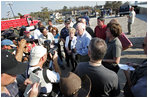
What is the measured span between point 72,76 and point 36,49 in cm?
72

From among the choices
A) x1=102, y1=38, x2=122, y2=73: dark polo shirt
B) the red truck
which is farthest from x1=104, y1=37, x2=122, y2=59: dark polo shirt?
the red truck

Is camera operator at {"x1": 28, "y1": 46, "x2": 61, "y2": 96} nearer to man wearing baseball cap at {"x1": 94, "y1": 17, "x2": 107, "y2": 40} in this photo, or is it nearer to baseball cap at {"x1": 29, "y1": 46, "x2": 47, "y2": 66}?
baseball cap at {"x1": 29, "y1": 46, "x2": 47, "y2": 66}

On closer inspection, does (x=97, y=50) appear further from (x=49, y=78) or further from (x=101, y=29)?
(x=101, y=29)

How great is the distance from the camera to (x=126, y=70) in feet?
4.94

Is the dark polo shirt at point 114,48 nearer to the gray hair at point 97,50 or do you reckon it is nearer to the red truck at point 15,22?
the gray hair at point 97,50

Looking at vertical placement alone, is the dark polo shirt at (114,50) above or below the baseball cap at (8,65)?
below

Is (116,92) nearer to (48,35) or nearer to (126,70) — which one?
(126,70)

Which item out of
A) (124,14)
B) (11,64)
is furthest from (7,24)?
(124,14)

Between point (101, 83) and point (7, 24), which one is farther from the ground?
point (7, 24)

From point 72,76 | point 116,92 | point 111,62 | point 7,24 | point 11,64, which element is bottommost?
point 116,92

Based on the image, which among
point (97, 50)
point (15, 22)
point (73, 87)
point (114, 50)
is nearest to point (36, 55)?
point (73, 87)

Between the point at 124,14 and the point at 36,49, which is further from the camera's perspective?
the point at 124,14

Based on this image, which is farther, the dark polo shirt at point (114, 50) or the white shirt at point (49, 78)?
the dark polo shirt at point (114, 50)

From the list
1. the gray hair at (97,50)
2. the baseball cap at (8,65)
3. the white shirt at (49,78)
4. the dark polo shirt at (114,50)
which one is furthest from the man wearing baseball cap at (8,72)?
the dark polo shirt at (114,50)
